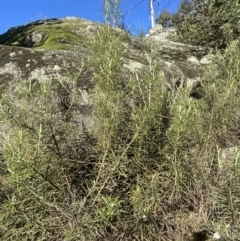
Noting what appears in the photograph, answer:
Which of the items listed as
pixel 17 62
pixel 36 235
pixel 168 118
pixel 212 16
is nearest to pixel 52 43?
pixel 17 62

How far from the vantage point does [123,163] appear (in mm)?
2225

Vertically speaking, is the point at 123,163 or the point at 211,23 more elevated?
the point at 211,23

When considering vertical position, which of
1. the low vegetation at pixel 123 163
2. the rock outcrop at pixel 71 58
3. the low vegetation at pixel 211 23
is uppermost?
the low vegetation at pixel 211 23

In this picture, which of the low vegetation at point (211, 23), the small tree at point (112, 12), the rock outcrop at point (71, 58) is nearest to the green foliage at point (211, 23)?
the low vegetation at point (211, 23)

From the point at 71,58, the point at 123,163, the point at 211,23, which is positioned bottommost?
the point at 123,163

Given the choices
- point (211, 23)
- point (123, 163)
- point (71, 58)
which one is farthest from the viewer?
point (211, 23)

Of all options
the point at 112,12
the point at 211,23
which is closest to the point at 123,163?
the point at 112,12

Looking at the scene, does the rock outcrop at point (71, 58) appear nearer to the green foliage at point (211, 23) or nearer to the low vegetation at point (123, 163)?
the low vegetation at point (123, 163)

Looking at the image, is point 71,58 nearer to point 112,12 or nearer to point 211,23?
point 112,12

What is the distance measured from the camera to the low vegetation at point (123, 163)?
2.07 metres

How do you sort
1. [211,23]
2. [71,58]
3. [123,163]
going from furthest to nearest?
[211,23] < [71,58] < [123,163]

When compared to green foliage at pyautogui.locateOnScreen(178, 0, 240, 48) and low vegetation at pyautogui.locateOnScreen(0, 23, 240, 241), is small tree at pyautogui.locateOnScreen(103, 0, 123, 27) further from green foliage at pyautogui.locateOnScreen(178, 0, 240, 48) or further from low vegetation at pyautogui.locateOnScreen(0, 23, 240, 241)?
green foliage at pyautogui.locateOnScreen(178, 0, 240, 48)

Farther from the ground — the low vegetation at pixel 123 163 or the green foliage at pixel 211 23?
the green foliage at pixel 211 23

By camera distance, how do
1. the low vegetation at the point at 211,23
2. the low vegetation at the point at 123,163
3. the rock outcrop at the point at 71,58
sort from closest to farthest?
1. the low vegetation at the point at 123,163
2. the rock outcrop at the point at 71,58
3. the low vegetation at the point at 211,23
